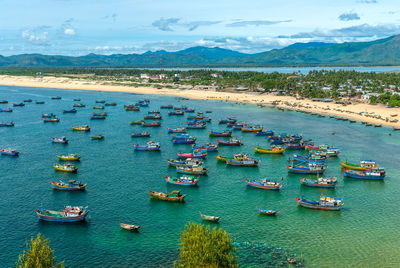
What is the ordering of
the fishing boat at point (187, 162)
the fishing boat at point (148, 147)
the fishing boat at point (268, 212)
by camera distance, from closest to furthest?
the fishing boat at point (268, 212) → the fishing boat at point (187, 162) → the fishing boat at point (148, 147)

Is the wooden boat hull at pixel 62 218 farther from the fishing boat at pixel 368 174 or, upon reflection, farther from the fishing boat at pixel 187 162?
the fishing boat at pixel 368 174

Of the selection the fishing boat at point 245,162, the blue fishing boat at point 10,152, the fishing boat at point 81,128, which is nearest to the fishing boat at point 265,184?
the fishing boat at point 245,162

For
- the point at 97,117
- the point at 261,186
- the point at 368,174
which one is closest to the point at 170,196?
the point at 261,186

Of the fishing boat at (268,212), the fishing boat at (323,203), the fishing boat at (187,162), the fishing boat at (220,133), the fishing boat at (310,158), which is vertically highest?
the fishing boat at (220,133)

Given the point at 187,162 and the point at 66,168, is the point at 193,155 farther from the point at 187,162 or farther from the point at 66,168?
the point at 66,168

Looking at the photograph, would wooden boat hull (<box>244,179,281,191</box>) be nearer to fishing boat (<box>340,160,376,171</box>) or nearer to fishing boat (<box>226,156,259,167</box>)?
fishing boat (<box>226,156,259,167</box>)

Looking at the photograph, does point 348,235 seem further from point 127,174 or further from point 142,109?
point 142,109

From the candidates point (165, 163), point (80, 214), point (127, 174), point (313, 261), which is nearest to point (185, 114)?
point (165, 163)
